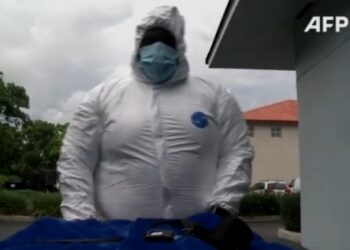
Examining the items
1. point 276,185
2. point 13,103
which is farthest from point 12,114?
point 276,185

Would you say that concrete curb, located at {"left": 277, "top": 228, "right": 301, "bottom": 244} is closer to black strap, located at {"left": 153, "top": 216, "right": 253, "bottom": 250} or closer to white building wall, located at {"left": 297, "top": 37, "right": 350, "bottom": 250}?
white building wall, located at {"left": 297, "top": 37, "right": 350, "bottom": 250}

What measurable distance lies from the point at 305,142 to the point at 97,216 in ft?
27.1

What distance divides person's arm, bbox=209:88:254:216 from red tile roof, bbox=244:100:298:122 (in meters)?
42.5

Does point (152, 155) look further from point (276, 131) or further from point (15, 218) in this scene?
point (276, 131)

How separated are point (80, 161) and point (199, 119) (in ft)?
1.57

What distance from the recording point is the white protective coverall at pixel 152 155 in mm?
2441

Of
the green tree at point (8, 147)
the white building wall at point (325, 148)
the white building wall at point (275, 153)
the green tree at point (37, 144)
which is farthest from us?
the green tree at point (37, 144)

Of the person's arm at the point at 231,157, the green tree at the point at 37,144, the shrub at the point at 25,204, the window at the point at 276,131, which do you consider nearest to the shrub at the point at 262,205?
the shrub at the point at 25,204

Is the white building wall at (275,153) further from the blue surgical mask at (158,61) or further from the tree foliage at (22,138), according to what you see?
the blue surgical mask at (158,61)

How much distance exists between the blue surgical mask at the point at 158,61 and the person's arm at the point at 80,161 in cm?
24

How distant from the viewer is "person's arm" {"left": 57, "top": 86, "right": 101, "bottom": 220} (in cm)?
237

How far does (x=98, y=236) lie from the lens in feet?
6.88

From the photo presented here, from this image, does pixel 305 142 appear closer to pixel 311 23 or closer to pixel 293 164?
pixel 311 23

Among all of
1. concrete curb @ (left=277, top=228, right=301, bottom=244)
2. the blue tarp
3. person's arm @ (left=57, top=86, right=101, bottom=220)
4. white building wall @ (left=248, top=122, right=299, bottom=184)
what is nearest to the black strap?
the blue tarp
